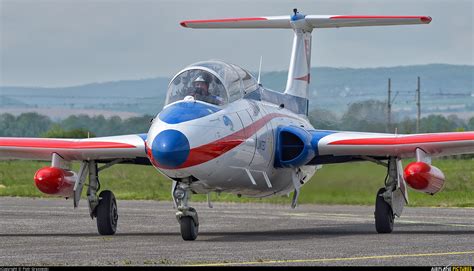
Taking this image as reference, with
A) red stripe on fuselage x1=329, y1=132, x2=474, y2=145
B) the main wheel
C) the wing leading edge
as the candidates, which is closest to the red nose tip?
the wing leading edge

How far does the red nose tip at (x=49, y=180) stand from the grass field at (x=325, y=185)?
8708 millimetres

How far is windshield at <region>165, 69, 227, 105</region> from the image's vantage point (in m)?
21.6

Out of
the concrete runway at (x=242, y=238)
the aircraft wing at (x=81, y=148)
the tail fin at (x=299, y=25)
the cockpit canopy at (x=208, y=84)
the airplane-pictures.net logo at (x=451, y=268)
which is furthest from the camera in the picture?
the tail fin at (x=299, y=25)

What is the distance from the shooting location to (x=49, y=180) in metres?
24.0

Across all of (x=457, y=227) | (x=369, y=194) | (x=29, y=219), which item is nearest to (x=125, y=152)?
(x=29, y=219)

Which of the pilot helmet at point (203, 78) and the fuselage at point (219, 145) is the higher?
the pilot helmet at point (203, 78)

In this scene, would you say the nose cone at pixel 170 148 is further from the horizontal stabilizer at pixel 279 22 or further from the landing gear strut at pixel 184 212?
the horizontal stabilizer at pixel 279 22

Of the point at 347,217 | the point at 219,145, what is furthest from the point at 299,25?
the point at 219,145

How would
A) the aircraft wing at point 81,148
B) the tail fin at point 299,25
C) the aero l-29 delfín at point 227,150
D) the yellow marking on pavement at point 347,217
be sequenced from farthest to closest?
the tail fin at point 299,25 < the yellow marking on pavement at point 347,217 < the aircraft wing at point 81,148 < the aero l-29 delfín at point 227,150

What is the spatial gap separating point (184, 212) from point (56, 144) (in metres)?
4.84

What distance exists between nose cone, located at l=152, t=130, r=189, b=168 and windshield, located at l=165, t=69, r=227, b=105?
165 centimetres

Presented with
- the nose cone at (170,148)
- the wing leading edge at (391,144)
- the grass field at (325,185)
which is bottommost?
the nose cone at (170,148)

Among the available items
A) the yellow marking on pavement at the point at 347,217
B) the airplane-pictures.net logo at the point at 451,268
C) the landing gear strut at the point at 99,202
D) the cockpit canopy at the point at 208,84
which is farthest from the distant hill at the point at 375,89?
the airplane-pictures.net logo at the point at 451,268

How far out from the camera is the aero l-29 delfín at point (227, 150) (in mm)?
20547
